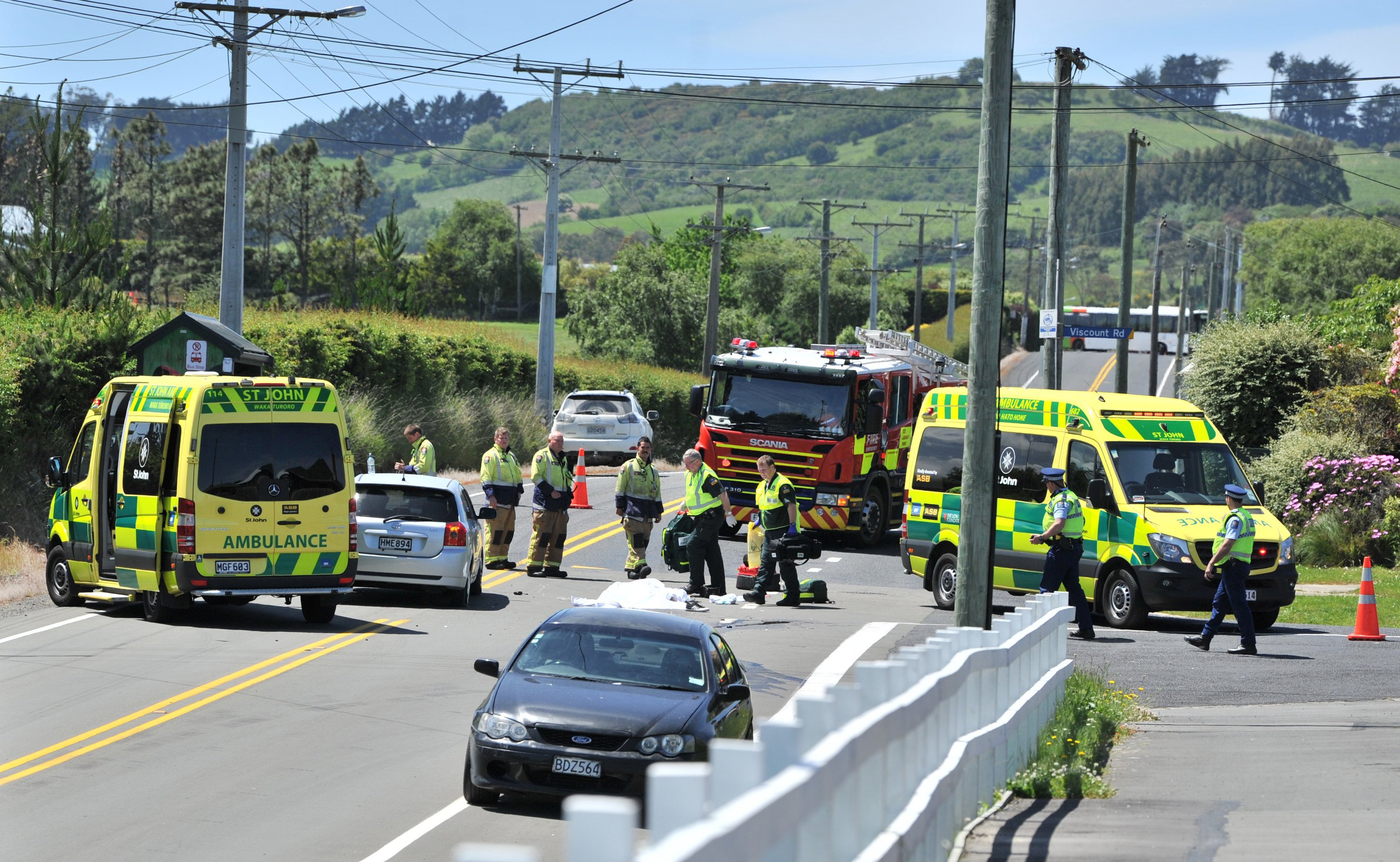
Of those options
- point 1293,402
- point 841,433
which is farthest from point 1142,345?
point 841,433

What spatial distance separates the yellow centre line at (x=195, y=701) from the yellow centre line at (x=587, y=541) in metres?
3.51

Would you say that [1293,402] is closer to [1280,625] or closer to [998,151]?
[1280,625]

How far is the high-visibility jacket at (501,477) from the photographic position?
20312mm

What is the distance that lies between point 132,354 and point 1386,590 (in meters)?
18.8

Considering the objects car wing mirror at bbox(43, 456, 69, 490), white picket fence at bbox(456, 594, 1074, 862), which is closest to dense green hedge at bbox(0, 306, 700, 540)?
car wing mirror at bbox(43, 456, 69, 490)

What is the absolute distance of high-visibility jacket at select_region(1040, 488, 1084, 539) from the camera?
16797 millimetres

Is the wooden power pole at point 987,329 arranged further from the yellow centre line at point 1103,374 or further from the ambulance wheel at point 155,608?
the yellow centre line at point 1103,374

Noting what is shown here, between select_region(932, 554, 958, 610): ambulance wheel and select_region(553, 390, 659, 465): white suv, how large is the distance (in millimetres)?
18071

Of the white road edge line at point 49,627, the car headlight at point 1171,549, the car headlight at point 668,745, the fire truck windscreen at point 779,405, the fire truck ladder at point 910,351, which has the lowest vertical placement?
the white road edge line at point 49,627

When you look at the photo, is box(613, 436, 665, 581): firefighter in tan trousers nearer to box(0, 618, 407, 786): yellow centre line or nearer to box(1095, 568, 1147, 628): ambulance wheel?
box(0, 618, 407, 786): yellow centre line

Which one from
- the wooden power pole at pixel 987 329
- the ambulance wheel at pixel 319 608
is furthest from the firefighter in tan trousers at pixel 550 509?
the wooden power pole at pixel 987 329

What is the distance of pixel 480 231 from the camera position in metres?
140

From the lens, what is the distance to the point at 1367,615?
54.9 ft

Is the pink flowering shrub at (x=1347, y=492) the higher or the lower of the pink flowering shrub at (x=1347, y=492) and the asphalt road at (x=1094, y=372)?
the lower
